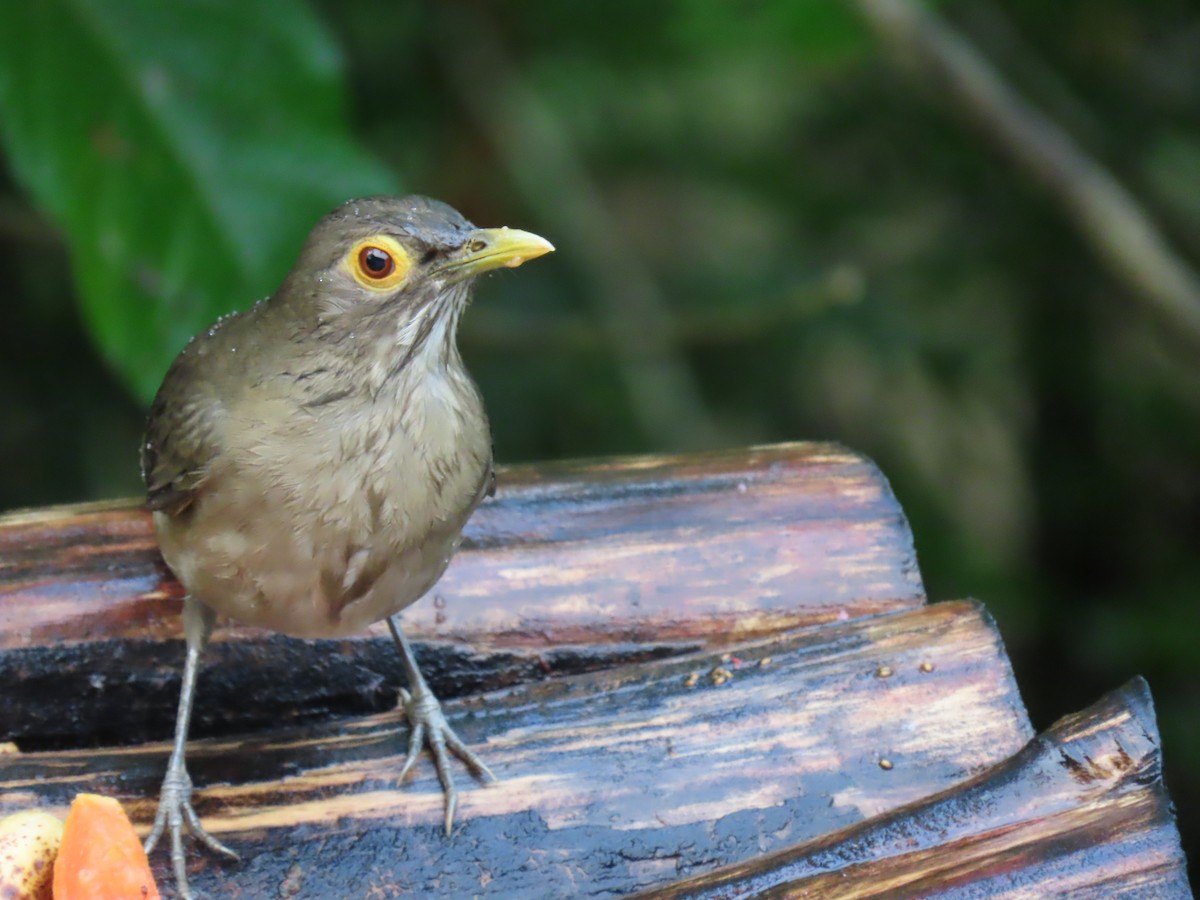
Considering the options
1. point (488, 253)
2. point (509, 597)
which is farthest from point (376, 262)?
point (509, 597)

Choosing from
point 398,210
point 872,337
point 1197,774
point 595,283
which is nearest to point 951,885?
point 398,210

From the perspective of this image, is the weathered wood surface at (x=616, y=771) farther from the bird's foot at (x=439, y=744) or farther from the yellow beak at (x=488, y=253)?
the yellow beak at (x=488, y=253)

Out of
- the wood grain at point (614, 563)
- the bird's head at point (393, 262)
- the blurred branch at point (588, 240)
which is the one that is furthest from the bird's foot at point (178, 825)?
the blurred branch at point (588, 240)

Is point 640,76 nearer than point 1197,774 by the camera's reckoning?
No

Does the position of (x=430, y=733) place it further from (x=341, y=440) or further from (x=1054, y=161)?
(x=1054, y=161)

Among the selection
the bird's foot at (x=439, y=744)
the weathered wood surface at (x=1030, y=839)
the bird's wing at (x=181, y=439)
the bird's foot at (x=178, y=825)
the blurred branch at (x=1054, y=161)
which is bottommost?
the bird's foot at (x=178, y=825)

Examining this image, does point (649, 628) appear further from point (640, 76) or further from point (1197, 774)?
point (640, 76)
